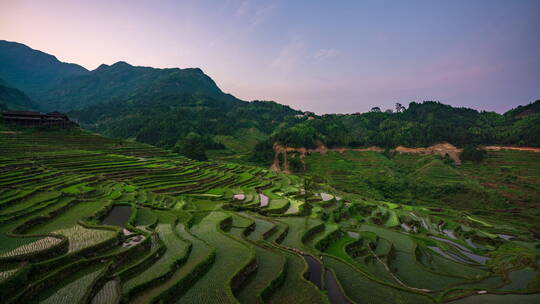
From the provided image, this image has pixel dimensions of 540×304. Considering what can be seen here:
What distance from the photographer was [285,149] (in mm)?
83562

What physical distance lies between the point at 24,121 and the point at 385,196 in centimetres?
8114

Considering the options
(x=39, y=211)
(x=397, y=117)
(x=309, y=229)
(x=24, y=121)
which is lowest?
(x=309, y=229)

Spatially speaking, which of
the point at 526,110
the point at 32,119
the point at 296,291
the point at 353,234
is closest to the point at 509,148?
the point at 526,110

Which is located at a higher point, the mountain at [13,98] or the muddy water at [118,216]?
the mountain at [13,98]

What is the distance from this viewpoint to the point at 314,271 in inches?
610

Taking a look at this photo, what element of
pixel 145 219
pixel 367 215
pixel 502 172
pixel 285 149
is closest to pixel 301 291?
pixel 145 219

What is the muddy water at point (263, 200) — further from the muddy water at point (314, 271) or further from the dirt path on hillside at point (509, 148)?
the dirt path on hillside at point (509, 148)

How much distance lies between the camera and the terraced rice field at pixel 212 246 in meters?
11.2

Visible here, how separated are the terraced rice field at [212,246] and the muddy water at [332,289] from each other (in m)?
0.06

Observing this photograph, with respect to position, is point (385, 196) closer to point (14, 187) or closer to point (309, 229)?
point (309, 229)

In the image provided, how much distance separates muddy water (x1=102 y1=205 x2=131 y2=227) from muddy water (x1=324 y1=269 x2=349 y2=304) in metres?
14.4

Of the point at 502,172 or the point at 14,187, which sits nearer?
the point at 14,187

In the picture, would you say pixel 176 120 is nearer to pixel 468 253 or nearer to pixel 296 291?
pixel 468 253

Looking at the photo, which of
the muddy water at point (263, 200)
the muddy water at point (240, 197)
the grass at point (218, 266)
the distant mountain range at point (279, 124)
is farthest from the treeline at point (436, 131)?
the grass at point (218, 266)
